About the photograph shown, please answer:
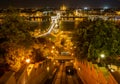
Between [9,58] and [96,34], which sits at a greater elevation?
[96,34]

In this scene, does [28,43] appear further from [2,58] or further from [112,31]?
[112,31]

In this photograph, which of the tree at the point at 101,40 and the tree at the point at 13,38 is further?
the tree at the point at 101,40

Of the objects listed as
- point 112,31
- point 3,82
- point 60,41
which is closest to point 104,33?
point 112,31

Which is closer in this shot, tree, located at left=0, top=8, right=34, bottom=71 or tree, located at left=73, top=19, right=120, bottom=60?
tree, located at left=0, top=8, right=34, bottom=71

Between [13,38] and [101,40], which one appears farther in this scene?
[101,40]

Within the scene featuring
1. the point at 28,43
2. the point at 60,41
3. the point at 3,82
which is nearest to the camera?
the point at 3,82

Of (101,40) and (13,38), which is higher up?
(13,38)

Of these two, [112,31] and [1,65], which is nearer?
[1,65]

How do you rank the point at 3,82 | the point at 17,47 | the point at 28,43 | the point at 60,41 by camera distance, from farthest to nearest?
the point at 60,41, the point at 28,43, the point at 17,47, the point at 3,82

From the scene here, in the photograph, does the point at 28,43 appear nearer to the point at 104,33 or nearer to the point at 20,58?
the point at 20,58

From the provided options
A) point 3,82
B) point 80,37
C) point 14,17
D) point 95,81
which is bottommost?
point 95,81
